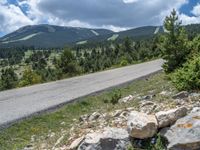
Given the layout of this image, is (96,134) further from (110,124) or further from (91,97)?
(91,97)

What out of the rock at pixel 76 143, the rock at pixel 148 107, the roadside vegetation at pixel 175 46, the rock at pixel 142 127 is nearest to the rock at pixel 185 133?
the rock at pixel 142 127

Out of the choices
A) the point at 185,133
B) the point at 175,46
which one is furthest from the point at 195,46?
the point at 185,133

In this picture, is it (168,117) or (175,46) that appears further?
(175,46)

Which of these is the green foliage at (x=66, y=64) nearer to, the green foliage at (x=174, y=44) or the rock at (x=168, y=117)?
the green foliage at (x=174, y=44)

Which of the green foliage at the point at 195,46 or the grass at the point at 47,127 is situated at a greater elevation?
the green foliage at the point at 195,46

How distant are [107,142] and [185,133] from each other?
1.62 m

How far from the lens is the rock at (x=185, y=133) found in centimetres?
728

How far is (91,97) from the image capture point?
60.8 feet

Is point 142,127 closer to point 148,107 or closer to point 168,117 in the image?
point 168,117

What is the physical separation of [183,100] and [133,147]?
241 centimetres

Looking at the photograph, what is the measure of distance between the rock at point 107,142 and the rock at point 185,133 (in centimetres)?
83

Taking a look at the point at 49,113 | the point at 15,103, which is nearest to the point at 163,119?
the point at 49,113

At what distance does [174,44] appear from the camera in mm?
19094

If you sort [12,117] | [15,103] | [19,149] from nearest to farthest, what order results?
[19,149] → [12,117] → [15,103]
